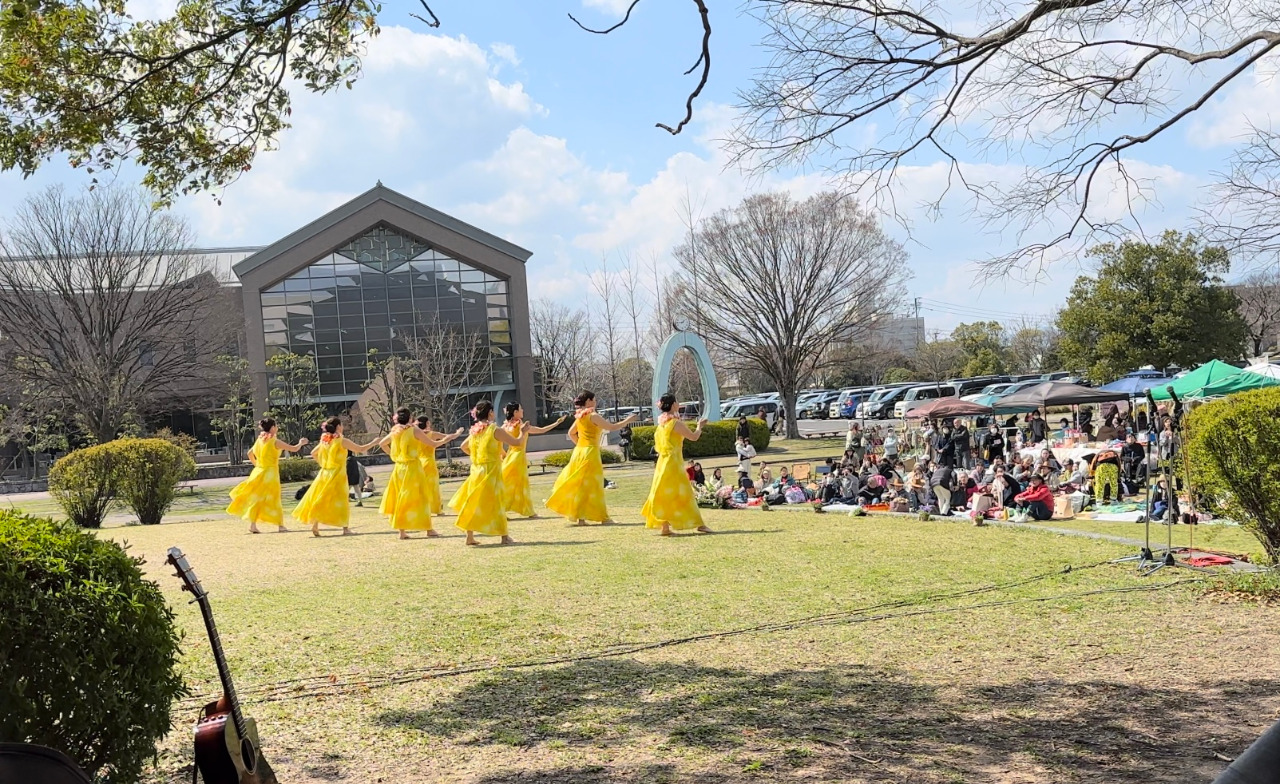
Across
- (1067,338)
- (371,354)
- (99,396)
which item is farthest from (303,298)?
(1067,338)

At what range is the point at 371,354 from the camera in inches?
1697

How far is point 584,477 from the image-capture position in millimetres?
14016

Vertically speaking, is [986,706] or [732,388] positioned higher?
[732,388]

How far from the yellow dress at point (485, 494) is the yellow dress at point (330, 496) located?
2.95 m

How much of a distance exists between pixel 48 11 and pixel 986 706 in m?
6.08

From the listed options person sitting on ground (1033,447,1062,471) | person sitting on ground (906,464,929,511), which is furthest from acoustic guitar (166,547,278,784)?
person sitting on ground (1033,447,1062,471)

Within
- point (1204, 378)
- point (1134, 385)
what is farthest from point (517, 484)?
point (1134, 385)

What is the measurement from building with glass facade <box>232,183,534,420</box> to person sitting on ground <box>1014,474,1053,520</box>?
3155 cm

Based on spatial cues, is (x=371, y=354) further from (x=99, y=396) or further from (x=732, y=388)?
(x=732, y=388)

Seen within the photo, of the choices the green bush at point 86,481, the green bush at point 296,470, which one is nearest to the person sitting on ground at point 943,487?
the green bush at point 86,481

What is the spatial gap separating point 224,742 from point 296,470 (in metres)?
28.5

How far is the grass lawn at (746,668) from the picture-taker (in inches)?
170

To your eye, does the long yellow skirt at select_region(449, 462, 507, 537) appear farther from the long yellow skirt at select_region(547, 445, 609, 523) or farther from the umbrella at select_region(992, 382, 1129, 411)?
the umbrella at select_region(992, 382, 1129, 411)

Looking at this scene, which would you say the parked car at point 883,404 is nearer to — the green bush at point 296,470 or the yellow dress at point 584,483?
the green bush at point 296,470
